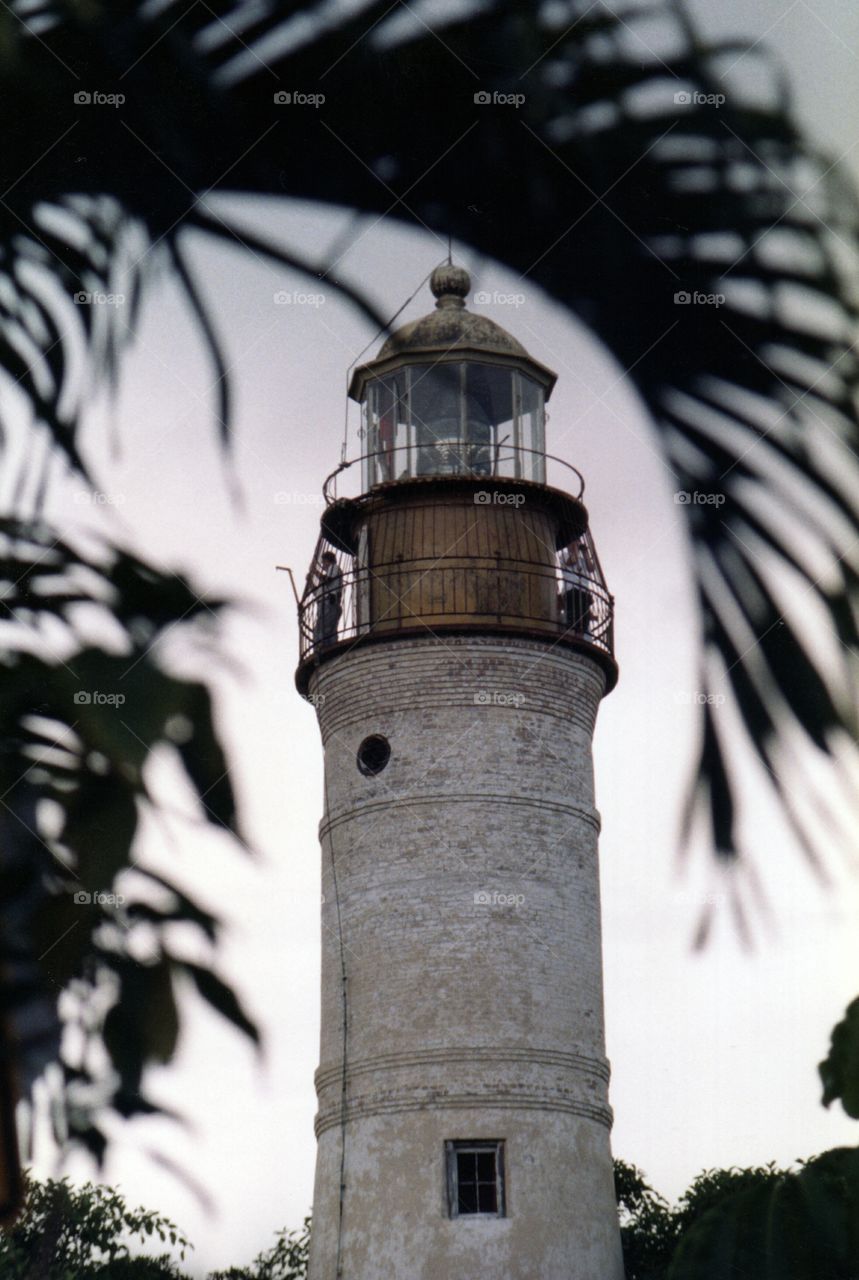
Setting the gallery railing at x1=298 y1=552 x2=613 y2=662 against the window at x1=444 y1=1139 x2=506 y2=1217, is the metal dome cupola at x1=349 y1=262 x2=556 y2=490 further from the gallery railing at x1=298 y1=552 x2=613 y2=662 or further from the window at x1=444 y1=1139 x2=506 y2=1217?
the window at x1=444 y1=1139 x2=506 y2=1217

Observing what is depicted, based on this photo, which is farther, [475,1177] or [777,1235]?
[475,1177]

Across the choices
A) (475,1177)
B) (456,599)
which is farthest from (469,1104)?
(456,599)

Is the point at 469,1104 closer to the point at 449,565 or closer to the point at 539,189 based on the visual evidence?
the point at 449,565

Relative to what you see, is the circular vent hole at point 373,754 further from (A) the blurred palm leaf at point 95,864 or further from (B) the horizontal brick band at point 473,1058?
(A) the blurred palm leaf at point 95,864

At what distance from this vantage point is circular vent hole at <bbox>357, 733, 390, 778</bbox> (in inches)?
863

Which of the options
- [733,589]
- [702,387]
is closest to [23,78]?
[702,387]

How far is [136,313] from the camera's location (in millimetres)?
3191

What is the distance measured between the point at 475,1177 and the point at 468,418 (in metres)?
8.15

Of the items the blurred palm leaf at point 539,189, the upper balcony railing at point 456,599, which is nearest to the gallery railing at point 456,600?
the upper balcony railing at point 456,599

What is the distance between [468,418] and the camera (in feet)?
75.8

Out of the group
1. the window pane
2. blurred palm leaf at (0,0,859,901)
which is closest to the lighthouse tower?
the window pane

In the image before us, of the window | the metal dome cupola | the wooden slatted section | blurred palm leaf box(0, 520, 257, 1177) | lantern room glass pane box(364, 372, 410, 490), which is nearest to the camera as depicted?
blurred palm leaf box(0, 520, 257, 1177)

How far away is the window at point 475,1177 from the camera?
2016 centimetres

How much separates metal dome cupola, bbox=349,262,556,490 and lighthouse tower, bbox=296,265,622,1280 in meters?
0.03
